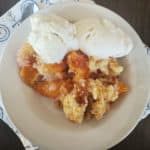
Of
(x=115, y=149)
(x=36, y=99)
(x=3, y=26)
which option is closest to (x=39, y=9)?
(x=3, y=26)

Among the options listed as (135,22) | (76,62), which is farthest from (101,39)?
(135,22)

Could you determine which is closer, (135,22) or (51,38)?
(51,38)

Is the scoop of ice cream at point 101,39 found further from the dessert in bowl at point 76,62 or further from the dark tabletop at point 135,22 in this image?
the dark tabletop at point 135,22

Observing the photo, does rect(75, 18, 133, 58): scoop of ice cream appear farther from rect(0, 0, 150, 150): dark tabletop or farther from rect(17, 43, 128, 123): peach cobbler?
rect(0, 0, 150, 150): dark tabletop

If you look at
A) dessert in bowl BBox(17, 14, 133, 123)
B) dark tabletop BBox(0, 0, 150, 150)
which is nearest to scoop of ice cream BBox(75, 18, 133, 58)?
dessert in bowl BBox(17, 14, 133, 123)

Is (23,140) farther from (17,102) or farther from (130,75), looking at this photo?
(130,75)

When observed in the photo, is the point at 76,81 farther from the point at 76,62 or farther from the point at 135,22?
the point at 135,22
